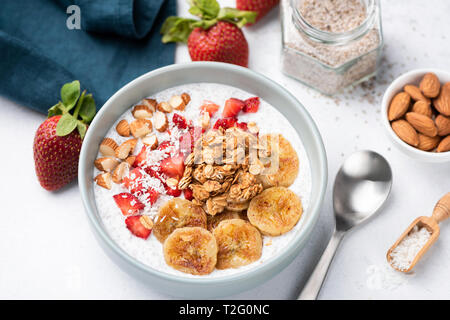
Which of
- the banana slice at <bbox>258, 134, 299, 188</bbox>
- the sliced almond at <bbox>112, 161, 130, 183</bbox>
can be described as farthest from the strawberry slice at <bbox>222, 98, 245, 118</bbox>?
the sliced almond at <bbox>112, 161, 130, 183</bbox>

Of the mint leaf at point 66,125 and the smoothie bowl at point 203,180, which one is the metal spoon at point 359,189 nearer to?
the smoothie bowl at point 203,180

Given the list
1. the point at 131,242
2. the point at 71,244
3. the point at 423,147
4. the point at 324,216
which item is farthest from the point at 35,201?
the point at 423,147

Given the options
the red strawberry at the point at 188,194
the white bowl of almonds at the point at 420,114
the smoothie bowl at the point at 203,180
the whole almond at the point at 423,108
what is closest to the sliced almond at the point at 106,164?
the smoothie bowl at the point at 203,180

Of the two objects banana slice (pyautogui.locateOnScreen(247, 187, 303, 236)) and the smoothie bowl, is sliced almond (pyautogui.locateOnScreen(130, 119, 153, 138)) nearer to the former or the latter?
the smoothie bowl

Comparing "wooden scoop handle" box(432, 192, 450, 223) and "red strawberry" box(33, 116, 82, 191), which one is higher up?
"red strawberry" box(33, 116, 82, 191)

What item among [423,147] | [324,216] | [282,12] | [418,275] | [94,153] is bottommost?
[418,275]

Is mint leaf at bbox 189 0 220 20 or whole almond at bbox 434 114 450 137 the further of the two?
mint leaf at bbox 189 0 220 20
